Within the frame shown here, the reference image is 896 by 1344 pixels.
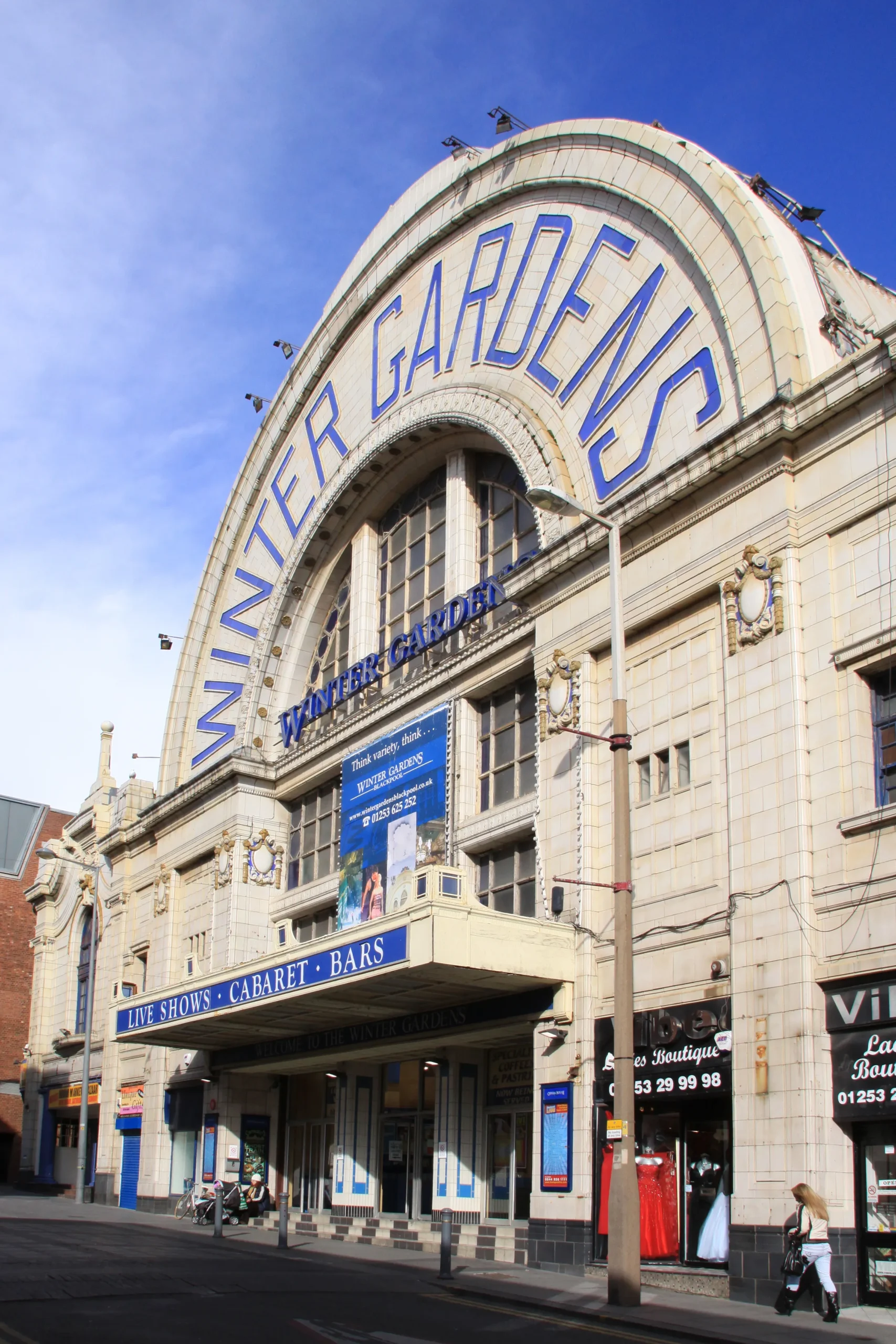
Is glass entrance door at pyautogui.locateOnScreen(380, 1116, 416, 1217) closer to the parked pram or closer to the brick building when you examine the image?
the parked pram

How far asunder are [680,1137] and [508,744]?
1038 centimetres

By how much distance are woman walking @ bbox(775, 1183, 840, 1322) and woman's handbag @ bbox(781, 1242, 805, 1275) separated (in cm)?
2

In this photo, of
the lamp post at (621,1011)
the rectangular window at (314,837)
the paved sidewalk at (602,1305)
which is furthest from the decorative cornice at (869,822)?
the rectangular window at (314,837)

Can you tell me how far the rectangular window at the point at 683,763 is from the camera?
23.2 meters

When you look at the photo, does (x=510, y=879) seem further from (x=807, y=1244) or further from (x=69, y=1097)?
(x=69, y=1097)

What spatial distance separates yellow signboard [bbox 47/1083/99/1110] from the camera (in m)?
49.5

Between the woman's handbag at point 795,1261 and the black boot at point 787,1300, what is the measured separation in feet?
0.67

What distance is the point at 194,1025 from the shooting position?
34.2m

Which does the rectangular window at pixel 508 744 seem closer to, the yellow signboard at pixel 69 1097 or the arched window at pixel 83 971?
the yellow signboard at pixel 69 1097

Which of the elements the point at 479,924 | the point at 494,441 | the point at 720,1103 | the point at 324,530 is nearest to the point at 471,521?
the point at 494,441

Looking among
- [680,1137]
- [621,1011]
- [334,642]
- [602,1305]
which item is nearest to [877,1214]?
[602,1305]

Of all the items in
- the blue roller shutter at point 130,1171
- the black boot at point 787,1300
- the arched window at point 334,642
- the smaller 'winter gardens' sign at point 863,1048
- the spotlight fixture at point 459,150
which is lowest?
the blue roller shutter at point 130,1171

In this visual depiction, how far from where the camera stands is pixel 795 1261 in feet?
57.8

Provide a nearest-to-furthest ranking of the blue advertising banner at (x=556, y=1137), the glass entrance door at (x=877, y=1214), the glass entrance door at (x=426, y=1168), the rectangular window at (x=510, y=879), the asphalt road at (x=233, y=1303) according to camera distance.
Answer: the asphalt road at (x=233, y=1303), the glass entrance door at (x=877, y=1214), the blue advertising banner at (x=556, y=1137), the rectangular window at (x=510, y=879), the glass entrance door at (x=426, y=1168)
